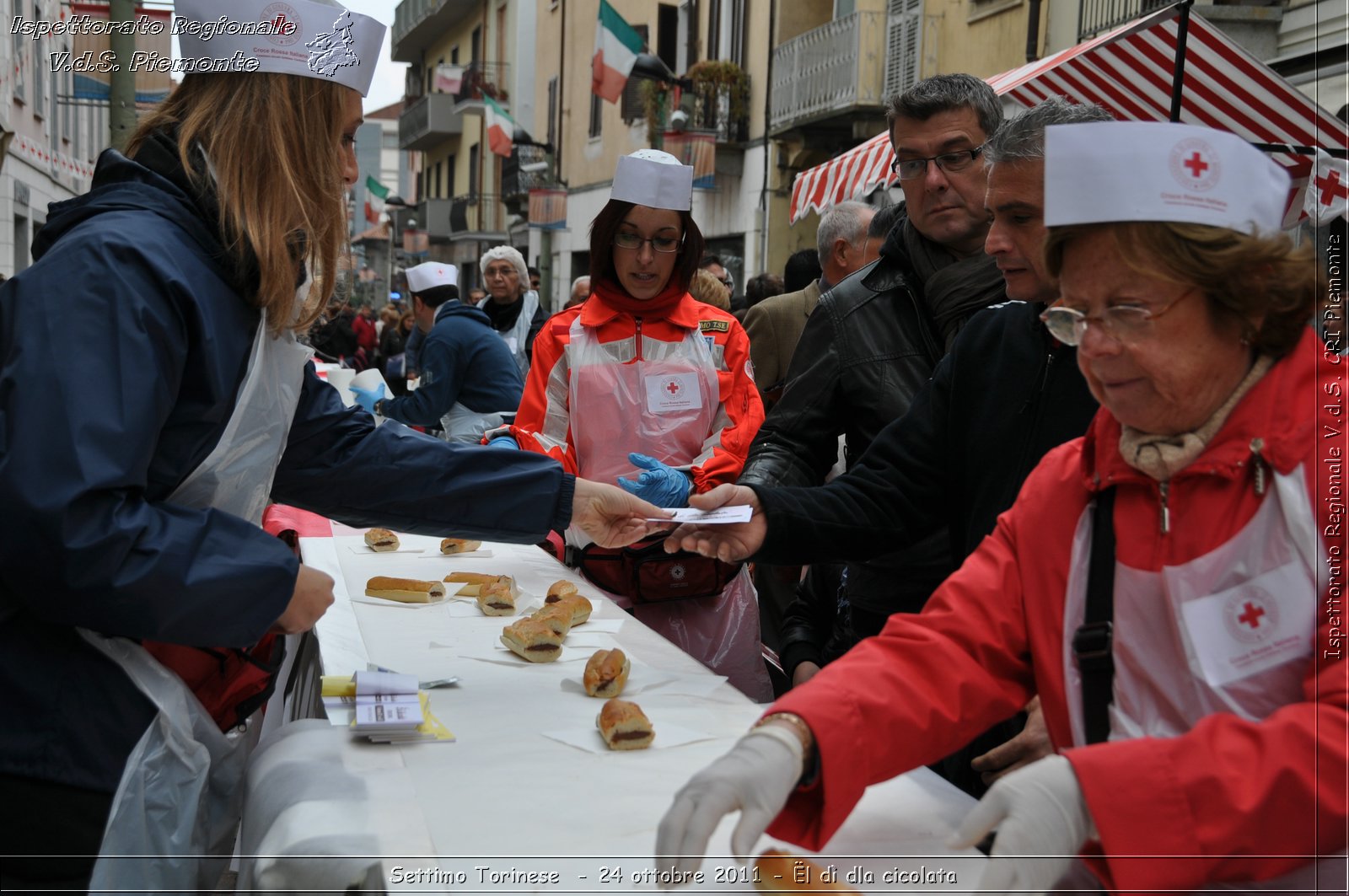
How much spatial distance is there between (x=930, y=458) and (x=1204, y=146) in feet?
3.48

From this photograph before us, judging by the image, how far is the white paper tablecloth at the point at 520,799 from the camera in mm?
1572

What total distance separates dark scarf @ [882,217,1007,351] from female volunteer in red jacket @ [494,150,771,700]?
87 centimetres

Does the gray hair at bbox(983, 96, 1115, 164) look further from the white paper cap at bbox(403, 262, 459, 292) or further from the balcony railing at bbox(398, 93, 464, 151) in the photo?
the balcony railing at bbox(398, 93, 464, 151)

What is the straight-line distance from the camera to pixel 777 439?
3191 millimetres

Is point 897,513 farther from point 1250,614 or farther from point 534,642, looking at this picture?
point 1250,614

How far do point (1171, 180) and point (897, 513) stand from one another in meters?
1.12

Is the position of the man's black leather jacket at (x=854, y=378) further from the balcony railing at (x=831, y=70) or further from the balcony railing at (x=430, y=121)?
the balcony railing at (x=430, y=121)

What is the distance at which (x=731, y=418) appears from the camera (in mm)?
3871

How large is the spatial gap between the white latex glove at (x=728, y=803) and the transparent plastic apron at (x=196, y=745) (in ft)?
2.98

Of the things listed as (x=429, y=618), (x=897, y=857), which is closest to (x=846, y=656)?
(x=897, y=857)

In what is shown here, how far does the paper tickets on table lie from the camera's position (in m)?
2.49

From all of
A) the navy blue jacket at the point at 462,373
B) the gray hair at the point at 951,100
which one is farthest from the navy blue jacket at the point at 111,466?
the navy blue jacket at the point at 462,373

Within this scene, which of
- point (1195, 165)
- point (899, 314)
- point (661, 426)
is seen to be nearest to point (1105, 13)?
point (661, 426)

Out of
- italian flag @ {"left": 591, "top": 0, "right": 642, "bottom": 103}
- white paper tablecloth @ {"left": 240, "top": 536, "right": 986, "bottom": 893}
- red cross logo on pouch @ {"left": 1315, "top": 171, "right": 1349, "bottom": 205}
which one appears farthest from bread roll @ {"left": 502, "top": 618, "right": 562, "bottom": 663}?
italian flag @ {"left": 591, "top": 0, "right": 642, "bottom": 103}
